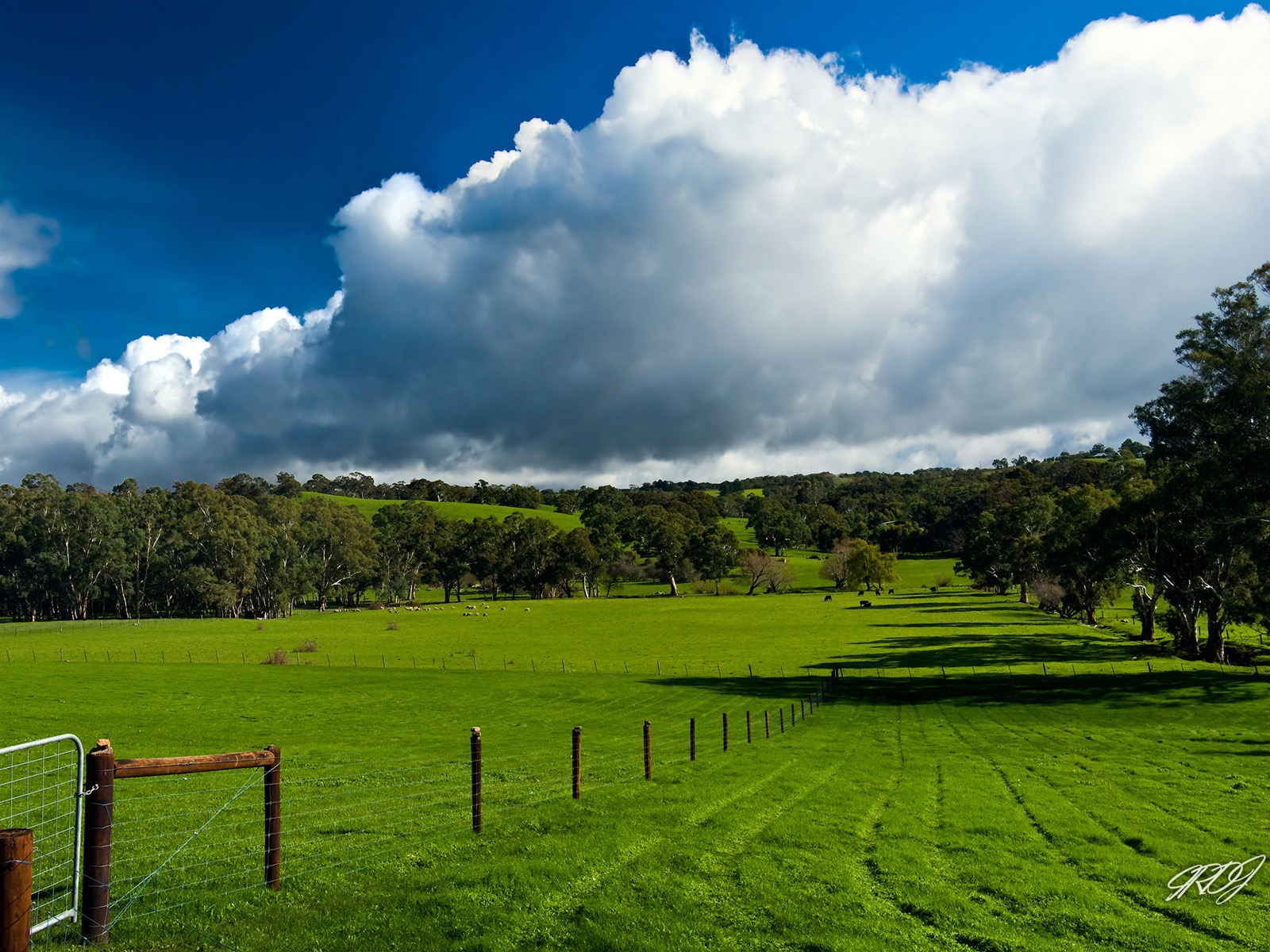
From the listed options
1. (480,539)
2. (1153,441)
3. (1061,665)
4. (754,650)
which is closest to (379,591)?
(480,539)

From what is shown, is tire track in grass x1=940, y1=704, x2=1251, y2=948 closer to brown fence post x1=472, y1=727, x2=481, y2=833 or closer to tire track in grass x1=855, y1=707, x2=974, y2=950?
tire track in grass x1=855, y1=707, x2=974, y2=950

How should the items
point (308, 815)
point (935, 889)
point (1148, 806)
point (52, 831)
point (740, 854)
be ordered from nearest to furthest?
point (935, 889) → point (740, 854) → point (52, 831) → point (308, 815) → point (1148, 806)

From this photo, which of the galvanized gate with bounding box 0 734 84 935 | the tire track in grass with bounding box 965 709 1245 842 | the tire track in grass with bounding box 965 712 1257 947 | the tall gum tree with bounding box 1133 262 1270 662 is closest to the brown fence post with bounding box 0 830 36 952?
the galvanized gate with bounding box 0 734 84 935

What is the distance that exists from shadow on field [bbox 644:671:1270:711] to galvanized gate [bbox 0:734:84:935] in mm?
34185

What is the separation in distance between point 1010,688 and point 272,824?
4816cm

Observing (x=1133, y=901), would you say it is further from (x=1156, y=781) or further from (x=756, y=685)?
(x=756, y=685)

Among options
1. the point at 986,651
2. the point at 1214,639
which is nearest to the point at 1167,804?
the point at 1214,639

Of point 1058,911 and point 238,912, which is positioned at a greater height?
point 238,912

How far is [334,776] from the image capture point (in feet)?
55.8

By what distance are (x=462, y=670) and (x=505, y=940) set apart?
49.8 metres

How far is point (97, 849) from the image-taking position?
6199 millimetres

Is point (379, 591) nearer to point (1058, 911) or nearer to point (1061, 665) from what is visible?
point (1061, 665)

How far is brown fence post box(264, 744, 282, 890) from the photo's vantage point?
7777 mm
